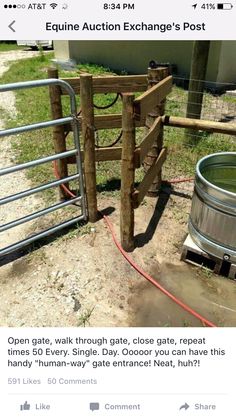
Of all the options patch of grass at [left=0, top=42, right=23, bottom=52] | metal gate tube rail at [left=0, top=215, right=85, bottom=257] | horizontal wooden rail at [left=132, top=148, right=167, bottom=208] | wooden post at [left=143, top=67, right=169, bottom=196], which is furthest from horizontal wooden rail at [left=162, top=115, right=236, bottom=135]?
patch of grass at [left=0, top=42, right=23, bottom=52]

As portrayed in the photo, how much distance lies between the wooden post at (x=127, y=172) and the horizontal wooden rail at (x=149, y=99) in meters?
0.06

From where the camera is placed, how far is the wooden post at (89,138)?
138 inches

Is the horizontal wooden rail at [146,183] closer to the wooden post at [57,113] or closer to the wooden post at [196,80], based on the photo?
the wooden post at [57,113]

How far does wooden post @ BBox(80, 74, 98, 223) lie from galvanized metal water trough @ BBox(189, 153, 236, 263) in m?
1.11

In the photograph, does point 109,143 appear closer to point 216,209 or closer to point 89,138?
point 89,138

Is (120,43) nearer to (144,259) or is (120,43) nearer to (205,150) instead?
(205,150)

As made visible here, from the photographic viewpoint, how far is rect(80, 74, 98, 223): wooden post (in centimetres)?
351

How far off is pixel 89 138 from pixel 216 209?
1.46m

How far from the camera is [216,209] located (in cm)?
324

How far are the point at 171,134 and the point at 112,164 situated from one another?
4.78 ft

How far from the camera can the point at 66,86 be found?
346 centimetres
